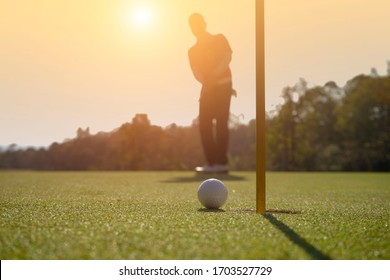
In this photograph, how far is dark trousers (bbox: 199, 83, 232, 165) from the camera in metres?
20.1

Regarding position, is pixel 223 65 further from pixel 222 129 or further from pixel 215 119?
pixel 222 129

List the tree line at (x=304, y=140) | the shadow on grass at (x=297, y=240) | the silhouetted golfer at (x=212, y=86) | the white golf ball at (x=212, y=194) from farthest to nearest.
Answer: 1. the tree line at (x=304, y=140)
2. the silhouetted golfer at (x=212, y=86)
3. the white golf ball at (x=212, y=194)
4. the shadow on grass at (x=297, y=240)

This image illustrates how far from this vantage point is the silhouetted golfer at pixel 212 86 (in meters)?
19.0

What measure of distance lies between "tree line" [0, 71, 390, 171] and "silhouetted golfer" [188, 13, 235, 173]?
1678 centimetres

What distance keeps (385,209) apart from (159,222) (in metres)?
3.95

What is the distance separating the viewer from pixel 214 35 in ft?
62.1

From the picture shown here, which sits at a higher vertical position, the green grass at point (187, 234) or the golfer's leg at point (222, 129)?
the golfer's leg at point (222, 129)

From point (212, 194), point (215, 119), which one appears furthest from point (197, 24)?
point (212, 194)

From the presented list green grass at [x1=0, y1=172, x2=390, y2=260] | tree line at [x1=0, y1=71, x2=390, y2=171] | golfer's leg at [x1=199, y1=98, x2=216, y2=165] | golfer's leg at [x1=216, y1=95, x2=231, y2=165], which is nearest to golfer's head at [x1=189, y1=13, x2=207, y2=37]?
golfer's leg at [x1=199, y1=98, x2=216, y2=165]

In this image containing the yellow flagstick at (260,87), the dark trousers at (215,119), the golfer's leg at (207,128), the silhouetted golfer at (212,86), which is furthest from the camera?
the golfer's leg at (207,128)

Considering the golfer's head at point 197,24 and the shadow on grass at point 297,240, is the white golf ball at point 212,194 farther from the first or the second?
the golfer's head at point 197,24

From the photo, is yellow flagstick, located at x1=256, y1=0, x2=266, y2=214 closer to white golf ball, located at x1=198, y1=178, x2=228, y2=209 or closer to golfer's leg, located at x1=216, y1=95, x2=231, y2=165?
white golf ball, located at x1=198, y1=178, x2=228, y2=209

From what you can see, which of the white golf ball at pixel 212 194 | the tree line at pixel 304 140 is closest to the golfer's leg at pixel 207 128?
the white golf ball at pixel 212 194
